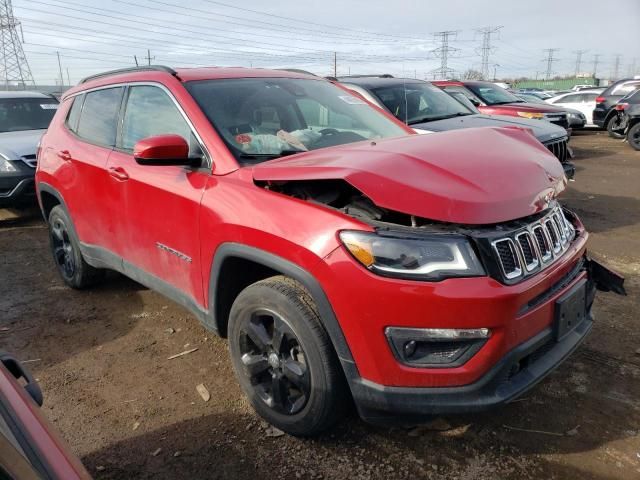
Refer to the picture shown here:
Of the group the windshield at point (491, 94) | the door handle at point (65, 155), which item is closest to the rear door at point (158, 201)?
the door handle at point (65, 155)

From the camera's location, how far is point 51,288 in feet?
15.7

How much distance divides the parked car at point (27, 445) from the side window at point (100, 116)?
102 inches

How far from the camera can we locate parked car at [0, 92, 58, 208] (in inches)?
261

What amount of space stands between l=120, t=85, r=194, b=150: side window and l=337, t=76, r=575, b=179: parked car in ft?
12.1

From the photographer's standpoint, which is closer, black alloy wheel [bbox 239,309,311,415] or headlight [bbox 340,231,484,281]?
headlight [bbox 340,231,484,281]

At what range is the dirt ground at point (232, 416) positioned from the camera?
2.41m

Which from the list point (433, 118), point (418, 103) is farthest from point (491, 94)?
point (433, 118)

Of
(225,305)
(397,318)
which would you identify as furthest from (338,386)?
(225,305)

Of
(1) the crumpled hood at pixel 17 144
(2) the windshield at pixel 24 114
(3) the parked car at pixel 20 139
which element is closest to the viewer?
(3) the parked car at pixel 20 139

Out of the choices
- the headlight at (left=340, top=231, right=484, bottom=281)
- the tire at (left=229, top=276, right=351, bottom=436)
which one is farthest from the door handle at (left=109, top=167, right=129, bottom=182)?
the headlight at (left=340, top=231, right=484, bottom=281)

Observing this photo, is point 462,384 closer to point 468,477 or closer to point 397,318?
point 397,318

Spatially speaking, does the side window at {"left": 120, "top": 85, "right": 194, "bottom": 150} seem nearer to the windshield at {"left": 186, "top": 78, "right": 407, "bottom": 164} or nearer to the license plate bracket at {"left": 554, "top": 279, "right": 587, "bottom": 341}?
the windshield at {"left": 186, "top": 78, "right": 407, "bottom": 164}

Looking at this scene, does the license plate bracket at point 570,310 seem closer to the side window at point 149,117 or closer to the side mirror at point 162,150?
the side mirror at point 162,150

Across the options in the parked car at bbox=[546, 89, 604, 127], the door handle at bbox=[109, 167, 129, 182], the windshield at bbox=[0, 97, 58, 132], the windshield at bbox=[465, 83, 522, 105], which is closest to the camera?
the door handle at bbox=[109, 167, 129, 182]
